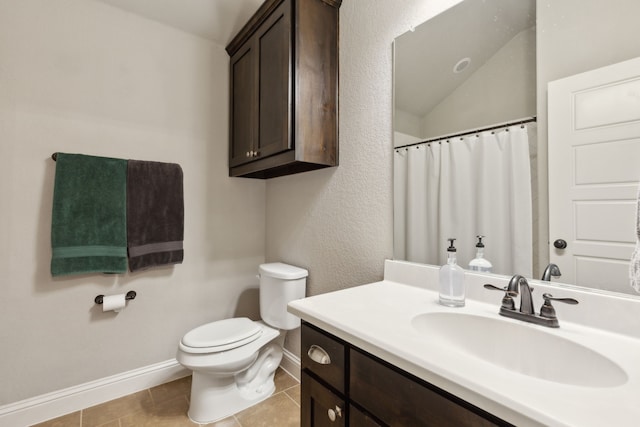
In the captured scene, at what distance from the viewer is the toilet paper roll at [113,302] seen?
1.62 meters

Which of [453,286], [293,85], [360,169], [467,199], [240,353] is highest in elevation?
[293,85]

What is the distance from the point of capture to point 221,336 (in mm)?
1565

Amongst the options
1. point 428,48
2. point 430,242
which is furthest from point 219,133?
point 430,242

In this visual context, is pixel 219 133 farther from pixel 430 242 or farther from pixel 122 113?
pixel 430 242

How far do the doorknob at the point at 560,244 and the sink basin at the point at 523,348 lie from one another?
0.27 metres

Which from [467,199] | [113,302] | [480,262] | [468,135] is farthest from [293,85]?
[113,302]

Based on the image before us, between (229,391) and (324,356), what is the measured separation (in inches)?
41.5

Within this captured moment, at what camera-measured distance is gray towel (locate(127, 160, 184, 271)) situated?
170cm

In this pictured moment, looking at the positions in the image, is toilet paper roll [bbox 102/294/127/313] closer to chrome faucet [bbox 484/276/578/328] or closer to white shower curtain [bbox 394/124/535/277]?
white shower curtain [bbox 394/124/535/277]

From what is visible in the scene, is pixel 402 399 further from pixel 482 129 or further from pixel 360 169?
pixel 360 169

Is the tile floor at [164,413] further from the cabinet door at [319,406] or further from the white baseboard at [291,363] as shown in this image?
the cabinet door at [319,406]

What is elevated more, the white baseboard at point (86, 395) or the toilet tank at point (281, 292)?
the toilet tank at point (281, 292)

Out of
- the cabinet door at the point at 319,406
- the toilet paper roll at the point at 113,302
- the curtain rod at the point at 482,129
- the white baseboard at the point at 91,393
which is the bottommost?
the white baseboard at the point at 91,393

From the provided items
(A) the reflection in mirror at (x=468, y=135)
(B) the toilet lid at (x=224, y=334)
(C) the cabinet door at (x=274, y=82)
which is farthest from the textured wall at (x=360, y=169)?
(B) the toilet lid at (x=224, y=334)
